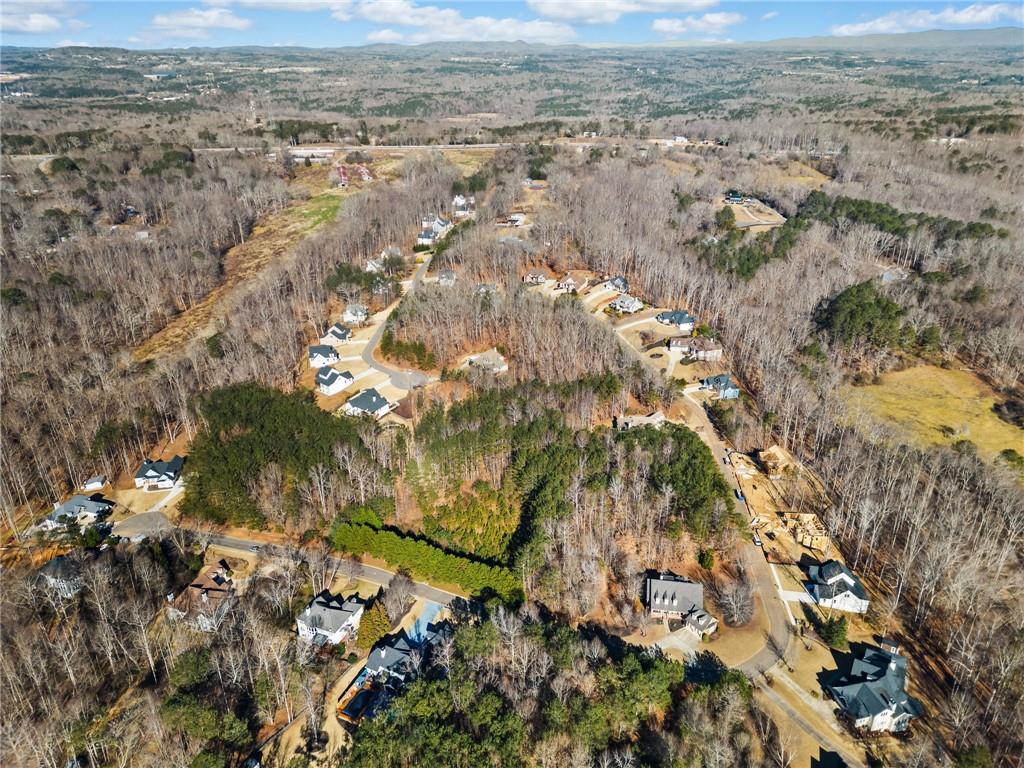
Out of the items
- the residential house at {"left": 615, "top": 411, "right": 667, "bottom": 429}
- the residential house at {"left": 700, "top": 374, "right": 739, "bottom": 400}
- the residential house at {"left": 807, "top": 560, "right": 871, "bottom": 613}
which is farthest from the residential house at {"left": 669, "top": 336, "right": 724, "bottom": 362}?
the residential house at {"left": 807, "top": 560, "right": 871, "bottom": 613}

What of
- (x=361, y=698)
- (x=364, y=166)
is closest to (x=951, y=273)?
(x=361, y=698)

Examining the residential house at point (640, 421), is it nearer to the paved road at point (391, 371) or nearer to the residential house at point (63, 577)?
the paved road at point (391, 371)

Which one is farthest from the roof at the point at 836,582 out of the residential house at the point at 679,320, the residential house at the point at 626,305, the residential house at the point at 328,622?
the residential house at the point at 626,305

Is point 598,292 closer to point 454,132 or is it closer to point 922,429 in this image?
point 922,429

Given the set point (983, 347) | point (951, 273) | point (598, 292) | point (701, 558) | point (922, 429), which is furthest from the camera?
point (598, 292)

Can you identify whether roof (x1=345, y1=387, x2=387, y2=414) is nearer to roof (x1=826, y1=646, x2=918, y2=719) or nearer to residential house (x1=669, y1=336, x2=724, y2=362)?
residential house (x1=669, y1=336, x2=724, y2=362)
